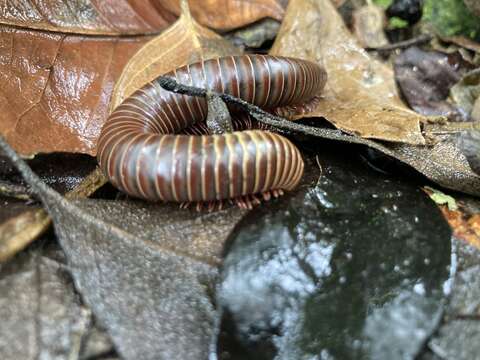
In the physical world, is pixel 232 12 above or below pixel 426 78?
above

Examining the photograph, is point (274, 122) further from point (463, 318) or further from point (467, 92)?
point (467, 92)

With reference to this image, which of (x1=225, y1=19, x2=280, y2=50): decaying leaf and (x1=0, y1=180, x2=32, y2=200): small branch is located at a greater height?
(x1=225, y1=19, x2=280, y2=50): decaying leaf

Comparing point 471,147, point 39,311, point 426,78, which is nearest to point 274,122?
point 471,147

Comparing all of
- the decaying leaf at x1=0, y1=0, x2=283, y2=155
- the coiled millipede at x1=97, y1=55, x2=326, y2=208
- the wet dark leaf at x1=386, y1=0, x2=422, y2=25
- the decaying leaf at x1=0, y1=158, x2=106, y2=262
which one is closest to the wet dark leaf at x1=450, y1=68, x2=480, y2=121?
the wet dark leaf at x1=386, y1=0, x2=422, y2=25

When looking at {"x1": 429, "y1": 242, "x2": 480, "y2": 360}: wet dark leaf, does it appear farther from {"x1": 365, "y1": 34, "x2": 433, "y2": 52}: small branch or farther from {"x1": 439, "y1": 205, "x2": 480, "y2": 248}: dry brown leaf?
{"x1": 365, "y1": 34, "x2": 433, "y2": 52}: small branch

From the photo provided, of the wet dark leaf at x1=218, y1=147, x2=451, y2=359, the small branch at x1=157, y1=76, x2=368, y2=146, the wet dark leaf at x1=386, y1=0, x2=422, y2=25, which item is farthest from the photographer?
the wet dark leaf at x1=386, y1=0, x2=422, y2=25

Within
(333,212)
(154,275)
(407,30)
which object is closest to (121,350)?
(154,275)
